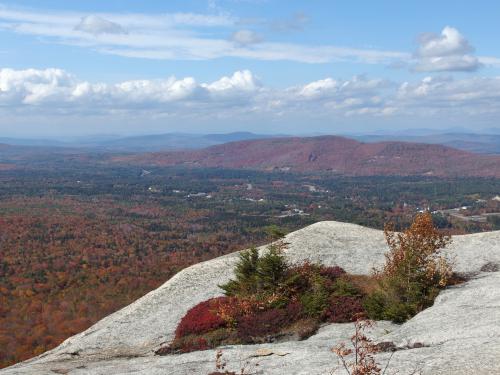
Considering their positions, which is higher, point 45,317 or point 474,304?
point 474,304

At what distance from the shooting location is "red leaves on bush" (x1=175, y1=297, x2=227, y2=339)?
32.0 meters

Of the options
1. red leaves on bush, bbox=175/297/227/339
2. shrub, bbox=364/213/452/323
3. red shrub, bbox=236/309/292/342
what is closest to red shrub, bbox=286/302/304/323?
red shrub, bbox=236/309/292/342

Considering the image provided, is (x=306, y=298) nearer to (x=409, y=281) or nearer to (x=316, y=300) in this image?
(x=316, y=300)

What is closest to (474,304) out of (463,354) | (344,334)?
(344,334)

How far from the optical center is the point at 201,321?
32.9m

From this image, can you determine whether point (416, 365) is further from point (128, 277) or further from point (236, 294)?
point (128, 277)

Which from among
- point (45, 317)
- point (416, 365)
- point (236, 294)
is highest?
point (416, 365)

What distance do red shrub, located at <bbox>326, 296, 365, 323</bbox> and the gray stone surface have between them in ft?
3.51

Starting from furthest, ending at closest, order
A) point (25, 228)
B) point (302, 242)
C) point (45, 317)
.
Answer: point (25, 228) < point (45, 317) < point (302, 242)

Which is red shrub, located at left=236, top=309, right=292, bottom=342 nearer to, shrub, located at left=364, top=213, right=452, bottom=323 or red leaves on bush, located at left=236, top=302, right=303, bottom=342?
red leaves on bush, located at left=236, top=302, right=303, bottom=342

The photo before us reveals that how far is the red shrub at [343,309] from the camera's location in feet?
96.6

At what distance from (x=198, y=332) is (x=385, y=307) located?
1220 centimetres

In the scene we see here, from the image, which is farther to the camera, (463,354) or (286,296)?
(286,296)

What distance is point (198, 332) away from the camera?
32000 millimetres
